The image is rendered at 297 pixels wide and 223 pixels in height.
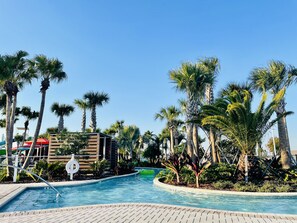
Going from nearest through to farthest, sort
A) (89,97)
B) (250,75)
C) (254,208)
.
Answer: (254,208) < (250,75) < (89,97)

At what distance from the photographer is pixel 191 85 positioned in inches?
592

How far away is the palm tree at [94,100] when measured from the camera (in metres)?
23.8

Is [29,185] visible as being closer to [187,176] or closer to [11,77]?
[11,77]

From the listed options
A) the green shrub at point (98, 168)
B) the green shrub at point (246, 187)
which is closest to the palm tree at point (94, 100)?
the green shrub at point (98, 168)

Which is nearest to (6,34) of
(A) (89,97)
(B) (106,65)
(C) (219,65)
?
(B) (106,65)

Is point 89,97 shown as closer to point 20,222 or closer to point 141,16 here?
point 141,16

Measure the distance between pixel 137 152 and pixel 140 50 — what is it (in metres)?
31.2

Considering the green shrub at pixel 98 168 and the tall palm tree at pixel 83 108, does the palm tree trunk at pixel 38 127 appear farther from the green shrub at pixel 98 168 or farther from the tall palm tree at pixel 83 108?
the tall palm tree at pixel 83 108

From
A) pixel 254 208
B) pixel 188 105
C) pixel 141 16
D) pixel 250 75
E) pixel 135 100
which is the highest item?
pixel 141 16

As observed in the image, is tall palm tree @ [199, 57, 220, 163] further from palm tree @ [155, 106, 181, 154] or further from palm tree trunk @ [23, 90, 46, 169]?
Result: palm tree @ [155, 106, 181, 154]

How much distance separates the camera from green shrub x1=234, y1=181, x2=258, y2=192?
9.73m

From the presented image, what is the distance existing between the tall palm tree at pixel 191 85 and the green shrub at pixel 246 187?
4288 mm

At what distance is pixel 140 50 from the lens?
1577 centimetres

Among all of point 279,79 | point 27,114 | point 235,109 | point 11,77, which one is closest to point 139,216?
point 235,109
